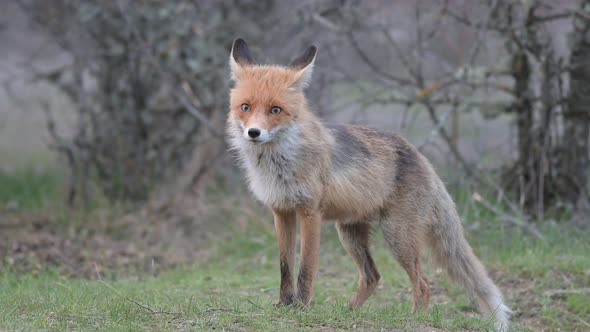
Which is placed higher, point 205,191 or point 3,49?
point 3,49

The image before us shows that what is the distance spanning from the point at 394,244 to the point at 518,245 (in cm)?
248

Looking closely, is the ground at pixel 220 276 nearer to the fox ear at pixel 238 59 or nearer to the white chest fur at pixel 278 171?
the white chest fur at pixel 278 171

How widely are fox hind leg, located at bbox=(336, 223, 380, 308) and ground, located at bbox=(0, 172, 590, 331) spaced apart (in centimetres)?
21

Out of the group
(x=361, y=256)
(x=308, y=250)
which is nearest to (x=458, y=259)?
Answer: (x=361, y=256)

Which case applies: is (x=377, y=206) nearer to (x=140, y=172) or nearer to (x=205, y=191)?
(x=205, y=191)

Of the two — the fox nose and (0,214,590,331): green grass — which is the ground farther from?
the fox nose

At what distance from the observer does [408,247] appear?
595 centimetres

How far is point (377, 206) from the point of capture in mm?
5949

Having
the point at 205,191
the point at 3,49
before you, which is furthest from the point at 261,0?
the point at 3,49

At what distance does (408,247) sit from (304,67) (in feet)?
5.57

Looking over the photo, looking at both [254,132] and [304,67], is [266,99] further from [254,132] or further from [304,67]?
[304,67]

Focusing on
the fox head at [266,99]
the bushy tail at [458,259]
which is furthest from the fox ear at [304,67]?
the bushy tail at [458,259]

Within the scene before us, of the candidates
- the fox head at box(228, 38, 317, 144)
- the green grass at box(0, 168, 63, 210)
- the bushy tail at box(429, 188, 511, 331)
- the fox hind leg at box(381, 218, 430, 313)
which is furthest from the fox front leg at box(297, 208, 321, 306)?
the green grass at box(0, 168, 63, 210)

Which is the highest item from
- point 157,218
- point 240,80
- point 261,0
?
point 261,0
